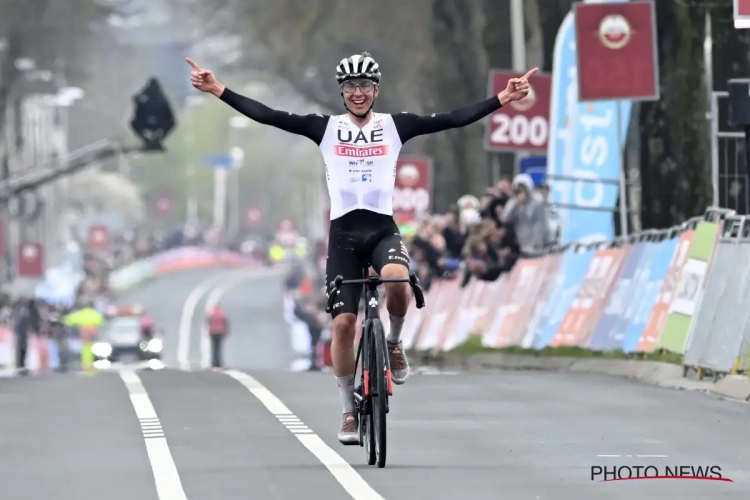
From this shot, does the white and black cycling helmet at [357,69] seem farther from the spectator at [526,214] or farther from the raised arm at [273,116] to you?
the spectator at [526,214]

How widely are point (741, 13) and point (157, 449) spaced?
24.7ft

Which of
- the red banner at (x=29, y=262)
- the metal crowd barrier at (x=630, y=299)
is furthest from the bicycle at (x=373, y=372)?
→ the red banner at (x=29, y=262)

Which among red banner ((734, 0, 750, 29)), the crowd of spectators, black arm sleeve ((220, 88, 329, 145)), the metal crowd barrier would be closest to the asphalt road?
the metal crowd barrier

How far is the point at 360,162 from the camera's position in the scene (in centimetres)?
1418

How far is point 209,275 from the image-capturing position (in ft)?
441

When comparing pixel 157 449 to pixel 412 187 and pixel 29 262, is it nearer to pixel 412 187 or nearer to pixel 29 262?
pixel 412 187

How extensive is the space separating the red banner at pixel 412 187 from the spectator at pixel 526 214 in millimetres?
25441

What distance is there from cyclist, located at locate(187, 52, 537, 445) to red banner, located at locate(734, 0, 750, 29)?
578cm

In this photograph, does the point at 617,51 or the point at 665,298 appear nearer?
the point at 665,298

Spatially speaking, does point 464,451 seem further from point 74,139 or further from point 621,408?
point 74,139

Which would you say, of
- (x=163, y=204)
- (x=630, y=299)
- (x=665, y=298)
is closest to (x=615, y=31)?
(x=630, y=299)

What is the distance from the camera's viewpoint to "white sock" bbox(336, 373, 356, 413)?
14.2 m

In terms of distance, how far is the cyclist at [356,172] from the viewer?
1401 centimetres

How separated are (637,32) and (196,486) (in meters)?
18.4
